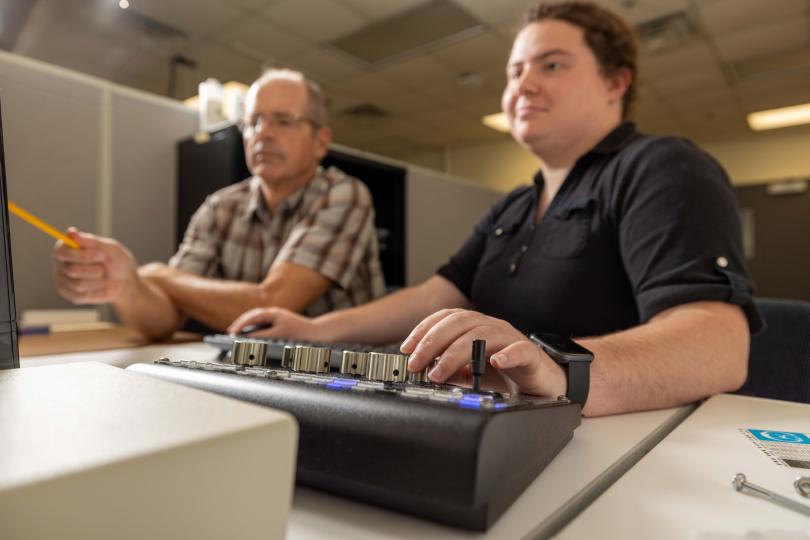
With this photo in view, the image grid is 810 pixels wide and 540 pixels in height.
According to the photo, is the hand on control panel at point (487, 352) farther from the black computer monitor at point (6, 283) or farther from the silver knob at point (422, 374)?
the black computer monitor at point (6, 283)

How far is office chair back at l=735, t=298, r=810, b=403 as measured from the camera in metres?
0.75

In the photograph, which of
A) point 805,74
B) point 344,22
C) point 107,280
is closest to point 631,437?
point 107,280

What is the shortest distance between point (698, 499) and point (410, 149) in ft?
19.4

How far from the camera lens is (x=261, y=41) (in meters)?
3.35

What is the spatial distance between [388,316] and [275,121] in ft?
1.96

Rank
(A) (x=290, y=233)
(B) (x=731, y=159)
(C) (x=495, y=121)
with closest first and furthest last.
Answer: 1. (A) (x=290, y=233)
2. (C) (x=495, y=121)
3. (B) (x=731, y=159)

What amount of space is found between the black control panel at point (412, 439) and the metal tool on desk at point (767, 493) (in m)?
0.10

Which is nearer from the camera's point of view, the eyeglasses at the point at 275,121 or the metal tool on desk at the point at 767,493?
the metal tool on desk at the point at 767,493

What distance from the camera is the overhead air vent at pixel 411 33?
304 centimetres

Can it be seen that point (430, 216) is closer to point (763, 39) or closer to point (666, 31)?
point (666, 31)

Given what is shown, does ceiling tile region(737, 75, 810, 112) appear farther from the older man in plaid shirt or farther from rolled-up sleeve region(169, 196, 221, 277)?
rolled-up sleeve region(169, 196, 221, 277)

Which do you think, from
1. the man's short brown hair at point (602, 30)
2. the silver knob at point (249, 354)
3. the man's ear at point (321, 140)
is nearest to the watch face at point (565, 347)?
the silver knob at point (249, 354)

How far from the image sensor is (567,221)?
0.79 m

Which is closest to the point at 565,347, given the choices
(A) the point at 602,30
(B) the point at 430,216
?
(A) the point at 602,30
